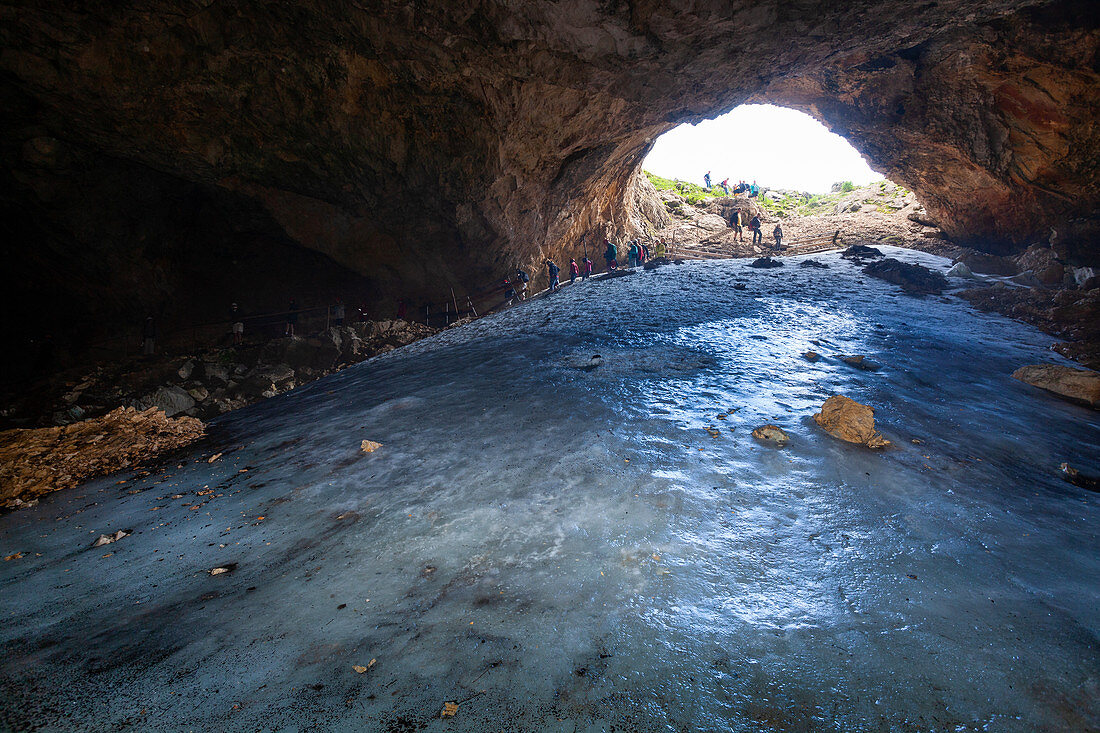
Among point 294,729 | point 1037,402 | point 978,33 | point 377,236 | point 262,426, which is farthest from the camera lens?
point 377,236

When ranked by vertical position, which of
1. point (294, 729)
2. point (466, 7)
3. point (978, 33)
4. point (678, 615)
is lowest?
point (678, 615)

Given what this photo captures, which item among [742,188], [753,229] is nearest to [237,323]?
[753,229]

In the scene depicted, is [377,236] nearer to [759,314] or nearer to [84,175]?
[84,175]

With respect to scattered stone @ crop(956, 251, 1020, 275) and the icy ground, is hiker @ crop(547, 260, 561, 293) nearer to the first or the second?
the icy ground

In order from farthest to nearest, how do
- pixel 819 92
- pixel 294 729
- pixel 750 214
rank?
1. pixel 750 214
2. pixel 819 92
3. pixel 294 729

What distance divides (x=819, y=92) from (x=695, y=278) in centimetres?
837

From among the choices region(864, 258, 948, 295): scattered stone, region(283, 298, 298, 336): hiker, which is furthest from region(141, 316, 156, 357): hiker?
region(864, 258, 948, 295): scattered stone

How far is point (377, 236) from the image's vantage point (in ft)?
47.8

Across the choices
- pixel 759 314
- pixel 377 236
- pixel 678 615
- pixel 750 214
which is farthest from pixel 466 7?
pixel 750 214

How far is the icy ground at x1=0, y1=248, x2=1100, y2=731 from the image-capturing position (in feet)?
7.13

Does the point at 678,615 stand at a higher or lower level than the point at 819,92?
lower

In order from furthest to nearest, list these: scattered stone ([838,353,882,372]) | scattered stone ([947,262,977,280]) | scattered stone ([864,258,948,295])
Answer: scattered stone ([947,262,977,280]) < scattered stone ([864,258,948,295]) < scattered stone ([838,353,882,372])

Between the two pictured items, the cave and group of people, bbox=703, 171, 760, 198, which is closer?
the cave

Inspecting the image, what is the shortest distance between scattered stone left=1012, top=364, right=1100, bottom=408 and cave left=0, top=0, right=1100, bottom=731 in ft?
0.17
